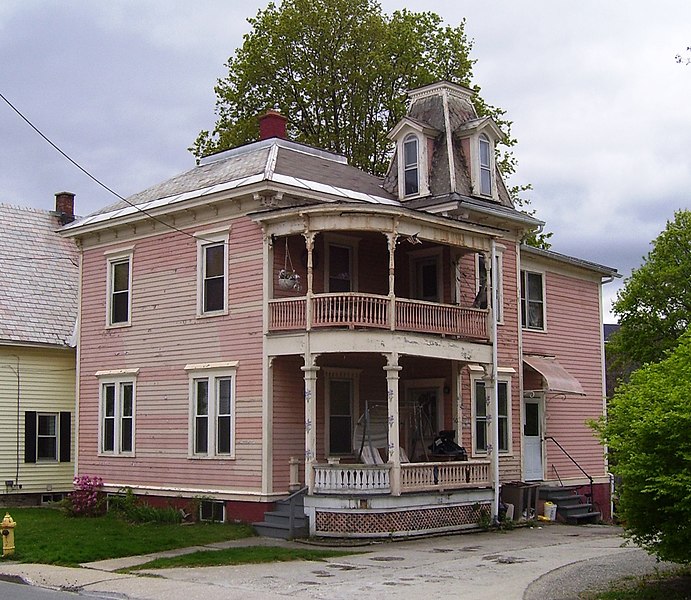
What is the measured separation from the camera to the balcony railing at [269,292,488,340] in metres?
20.8

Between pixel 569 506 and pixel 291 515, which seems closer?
pixel 291 515

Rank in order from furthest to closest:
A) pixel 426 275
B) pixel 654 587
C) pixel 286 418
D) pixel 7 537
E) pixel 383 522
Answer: pixel 426 275, pixel 286 418, pixel 383 522, pixel 7 537, pixel 654 587

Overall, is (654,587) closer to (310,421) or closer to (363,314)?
(310,421)

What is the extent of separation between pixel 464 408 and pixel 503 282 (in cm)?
369

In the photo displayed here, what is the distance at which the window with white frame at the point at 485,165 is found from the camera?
26250mm

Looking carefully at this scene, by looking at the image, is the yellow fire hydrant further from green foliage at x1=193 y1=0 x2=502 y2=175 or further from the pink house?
green foliage at x1=193 y1=0 x2=502 y2=175

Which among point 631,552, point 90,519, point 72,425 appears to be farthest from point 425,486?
point 72,425

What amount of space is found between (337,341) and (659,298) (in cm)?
2336

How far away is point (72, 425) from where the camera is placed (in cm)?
2928

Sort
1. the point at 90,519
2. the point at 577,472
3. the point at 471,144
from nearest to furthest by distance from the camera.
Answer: the point at 90,519 → the point at 471,144 → the point at 577,472

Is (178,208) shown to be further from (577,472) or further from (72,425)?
(577,472)

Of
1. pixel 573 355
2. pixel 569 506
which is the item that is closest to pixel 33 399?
pixel 569 506

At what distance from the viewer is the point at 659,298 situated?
133 feet

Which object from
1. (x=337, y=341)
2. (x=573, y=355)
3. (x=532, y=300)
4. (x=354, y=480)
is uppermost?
(x=532, y=300)
